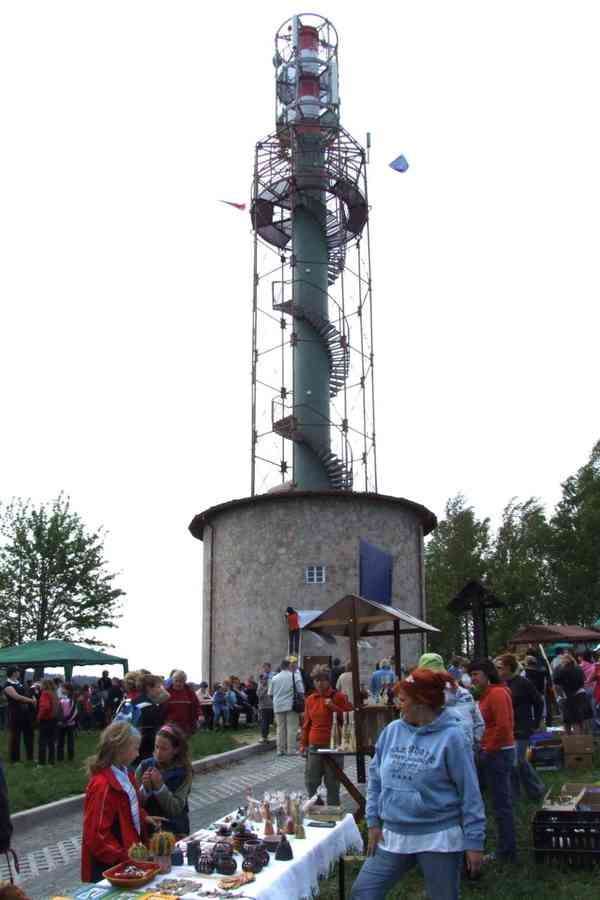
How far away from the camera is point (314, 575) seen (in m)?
29.2

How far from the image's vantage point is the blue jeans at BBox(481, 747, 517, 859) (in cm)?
816

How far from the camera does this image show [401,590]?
1188 inches

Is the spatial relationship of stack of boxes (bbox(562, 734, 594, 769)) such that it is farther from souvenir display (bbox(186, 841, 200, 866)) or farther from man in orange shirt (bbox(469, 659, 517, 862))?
souvenir display (bbox(186, 841, 200, 866))

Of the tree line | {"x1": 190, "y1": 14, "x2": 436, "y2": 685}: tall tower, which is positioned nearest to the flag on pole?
{"x1": 190, "y1": 14, "x2": 436, "y2": 685}: tall tower

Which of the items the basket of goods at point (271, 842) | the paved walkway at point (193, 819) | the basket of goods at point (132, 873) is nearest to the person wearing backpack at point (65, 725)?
the paved walkway at point (193, 819)

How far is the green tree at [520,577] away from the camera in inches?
1905

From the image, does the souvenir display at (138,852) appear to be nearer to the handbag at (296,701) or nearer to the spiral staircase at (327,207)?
the handbag at (296,701)

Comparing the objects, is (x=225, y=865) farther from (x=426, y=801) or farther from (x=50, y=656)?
(x=50, y=656)

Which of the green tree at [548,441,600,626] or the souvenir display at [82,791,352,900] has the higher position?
the green tree at [548,441,600,626]

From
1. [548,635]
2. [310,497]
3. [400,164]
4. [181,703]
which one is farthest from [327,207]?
[181,703]

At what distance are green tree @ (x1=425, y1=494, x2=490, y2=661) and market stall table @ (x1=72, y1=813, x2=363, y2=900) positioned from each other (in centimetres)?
4212

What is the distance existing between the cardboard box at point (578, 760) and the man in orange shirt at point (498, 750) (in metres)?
5.42

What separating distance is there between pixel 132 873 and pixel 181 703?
623 cm

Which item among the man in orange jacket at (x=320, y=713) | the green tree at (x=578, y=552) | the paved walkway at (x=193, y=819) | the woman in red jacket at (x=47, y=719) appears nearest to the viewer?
the paved walkway at (x=193, y=819)
